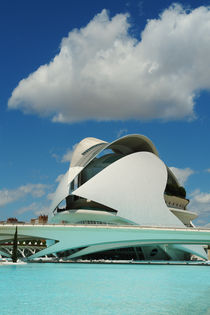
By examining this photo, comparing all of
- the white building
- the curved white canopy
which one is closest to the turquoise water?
the white building

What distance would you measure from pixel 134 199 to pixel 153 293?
31118 millimetres

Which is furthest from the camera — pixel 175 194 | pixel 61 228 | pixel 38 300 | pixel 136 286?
pixel 175 194

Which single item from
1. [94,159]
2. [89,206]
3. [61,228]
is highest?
[94,159]

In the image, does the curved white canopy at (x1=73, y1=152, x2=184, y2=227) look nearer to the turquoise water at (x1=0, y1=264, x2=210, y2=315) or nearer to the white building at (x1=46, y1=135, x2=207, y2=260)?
the white building at (x1=46, y1=135, x2=207, y2=260)

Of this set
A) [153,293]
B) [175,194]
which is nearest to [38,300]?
[153,293]

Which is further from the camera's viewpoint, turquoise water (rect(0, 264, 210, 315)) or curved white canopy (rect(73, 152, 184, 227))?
curved white canopy (rect(73, 152, 184, 227))

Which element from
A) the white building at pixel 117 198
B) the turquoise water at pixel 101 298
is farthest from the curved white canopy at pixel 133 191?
the turquoise water at pixel 101 298

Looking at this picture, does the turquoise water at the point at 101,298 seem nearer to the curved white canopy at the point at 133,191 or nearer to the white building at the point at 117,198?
the white building at the point at 117,198

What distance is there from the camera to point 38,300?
1397 cm

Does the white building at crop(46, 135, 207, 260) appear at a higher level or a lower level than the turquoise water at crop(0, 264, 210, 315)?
higher

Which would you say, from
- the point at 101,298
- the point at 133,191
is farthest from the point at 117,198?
the point at 101,298

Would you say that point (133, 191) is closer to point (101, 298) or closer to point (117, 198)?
point (117, 198)

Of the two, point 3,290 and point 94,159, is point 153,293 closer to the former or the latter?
point 3,290

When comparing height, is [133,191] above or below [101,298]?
Result: above
